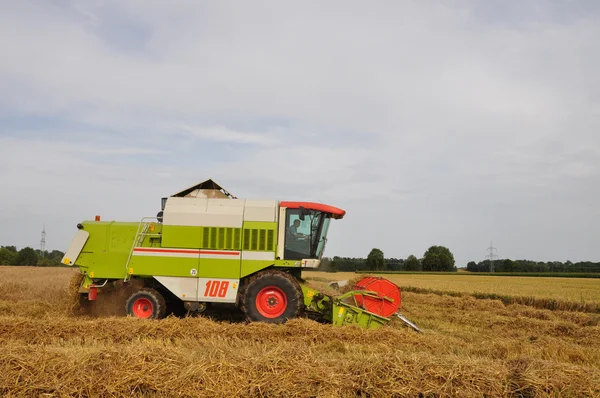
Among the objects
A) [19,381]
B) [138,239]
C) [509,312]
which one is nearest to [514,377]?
[19,381]

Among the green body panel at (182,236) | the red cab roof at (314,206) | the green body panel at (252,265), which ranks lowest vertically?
the green body panel at (252,265)

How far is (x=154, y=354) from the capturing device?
211 inches

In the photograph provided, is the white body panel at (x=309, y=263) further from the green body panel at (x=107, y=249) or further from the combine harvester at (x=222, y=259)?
the green body panel at (x=107, y=249)

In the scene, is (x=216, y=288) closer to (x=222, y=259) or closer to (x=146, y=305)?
(x=222, y=259)

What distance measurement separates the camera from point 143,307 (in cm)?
1052

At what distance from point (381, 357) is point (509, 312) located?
10.4 metres

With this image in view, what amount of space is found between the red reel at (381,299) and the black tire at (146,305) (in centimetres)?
403

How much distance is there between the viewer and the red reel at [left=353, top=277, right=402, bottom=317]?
10312mm

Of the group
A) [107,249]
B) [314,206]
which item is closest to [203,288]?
[107,249]

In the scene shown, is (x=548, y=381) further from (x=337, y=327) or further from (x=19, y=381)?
(x=19, y=381)

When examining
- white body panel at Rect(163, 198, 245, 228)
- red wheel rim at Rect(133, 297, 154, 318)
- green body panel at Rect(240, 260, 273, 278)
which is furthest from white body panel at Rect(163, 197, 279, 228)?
red wheel rim at Rect(133, 297, 154, 318)

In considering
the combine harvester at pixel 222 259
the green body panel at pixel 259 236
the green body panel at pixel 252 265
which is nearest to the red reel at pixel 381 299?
the combine harvester at pixel 222 259

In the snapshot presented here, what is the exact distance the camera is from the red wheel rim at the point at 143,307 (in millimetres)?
10430

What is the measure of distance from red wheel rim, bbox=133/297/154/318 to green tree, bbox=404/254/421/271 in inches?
2709
